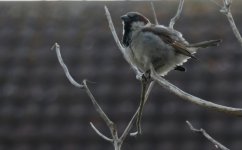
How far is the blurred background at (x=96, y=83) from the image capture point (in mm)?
6754

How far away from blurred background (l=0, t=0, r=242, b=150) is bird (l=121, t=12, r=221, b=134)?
204cm

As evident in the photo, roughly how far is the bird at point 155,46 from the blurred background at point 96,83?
2.04 meters

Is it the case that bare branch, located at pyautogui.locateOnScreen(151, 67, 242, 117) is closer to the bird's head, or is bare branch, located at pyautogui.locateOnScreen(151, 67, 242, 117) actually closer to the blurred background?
→ the bird's head

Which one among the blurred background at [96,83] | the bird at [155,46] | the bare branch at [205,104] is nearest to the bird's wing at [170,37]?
the bird at [155,46]

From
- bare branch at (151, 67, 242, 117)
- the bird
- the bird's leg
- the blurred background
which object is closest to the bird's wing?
the bird

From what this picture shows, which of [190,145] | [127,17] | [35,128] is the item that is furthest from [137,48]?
[35,128]

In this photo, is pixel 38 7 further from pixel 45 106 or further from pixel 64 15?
pixel 45 106

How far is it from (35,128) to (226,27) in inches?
74.9

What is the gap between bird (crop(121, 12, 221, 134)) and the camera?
4.45 metres

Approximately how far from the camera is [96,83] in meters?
7.12

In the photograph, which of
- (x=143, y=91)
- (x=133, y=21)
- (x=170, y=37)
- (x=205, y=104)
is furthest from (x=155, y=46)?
(x=205, y=104)

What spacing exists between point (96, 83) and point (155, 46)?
2.66m

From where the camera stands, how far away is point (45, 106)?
7152 millimetres

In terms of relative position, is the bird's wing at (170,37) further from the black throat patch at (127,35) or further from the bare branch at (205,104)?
the bare branch at (205,104)
